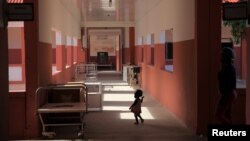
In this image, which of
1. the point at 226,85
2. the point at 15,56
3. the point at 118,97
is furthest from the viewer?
the point at 118,97

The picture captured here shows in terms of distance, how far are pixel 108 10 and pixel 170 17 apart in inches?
395

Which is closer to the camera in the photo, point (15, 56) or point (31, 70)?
point (31, 70)

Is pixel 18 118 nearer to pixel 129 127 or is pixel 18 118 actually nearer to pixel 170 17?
pixel 129 127

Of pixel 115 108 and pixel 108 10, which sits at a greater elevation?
pixel 108 10

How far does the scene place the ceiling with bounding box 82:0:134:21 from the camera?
17.5m

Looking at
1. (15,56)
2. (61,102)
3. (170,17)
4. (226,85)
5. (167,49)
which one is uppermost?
(170,17)

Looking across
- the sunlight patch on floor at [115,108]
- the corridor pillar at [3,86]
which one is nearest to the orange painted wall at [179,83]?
the sunlight patch on floor at [115,108]

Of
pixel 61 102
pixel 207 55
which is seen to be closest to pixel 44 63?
pixel 61 102

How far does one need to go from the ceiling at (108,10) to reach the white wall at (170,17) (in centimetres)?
150

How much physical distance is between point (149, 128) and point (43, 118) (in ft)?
6.26

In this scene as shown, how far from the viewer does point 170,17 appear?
10.5 metres

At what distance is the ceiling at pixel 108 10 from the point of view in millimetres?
17516

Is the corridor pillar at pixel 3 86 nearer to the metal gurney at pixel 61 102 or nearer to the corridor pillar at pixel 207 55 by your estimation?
the metal gurney at pixel 61 102

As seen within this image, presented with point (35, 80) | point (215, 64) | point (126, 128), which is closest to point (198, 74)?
point (215, 64)
